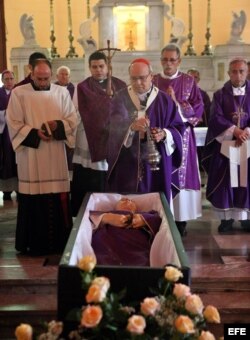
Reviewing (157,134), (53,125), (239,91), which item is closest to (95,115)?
(53,125)

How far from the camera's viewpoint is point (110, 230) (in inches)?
144

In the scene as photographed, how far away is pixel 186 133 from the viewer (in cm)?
529

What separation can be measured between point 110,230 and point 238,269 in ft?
4.25

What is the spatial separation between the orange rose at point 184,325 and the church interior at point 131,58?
1268 millimetres

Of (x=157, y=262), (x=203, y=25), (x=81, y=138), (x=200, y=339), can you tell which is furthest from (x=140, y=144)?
(x=203, y=25)

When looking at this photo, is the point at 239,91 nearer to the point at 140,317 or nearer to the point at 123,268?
the point at 123,268

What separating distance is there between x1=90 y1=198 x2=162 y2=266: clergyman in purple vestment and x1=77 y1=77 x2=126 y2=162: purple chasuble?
54.5 inches

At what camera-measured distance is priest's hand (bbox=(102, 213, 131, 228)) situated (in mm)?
3660

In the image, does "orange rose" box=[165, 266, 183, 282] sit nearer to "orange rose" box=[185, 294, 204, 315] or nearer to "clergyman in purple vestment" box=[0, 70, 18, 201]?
"orange rose" box=[185, 294, 204, 315]

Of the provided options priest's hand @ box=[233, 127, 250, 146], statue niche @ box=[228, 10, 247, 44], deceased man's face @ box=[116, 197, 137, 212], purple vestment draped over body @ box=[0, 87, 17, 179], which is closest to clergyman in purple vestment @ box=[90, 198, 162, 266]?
deceased man's face @ box=[116, 197, 137, 212]

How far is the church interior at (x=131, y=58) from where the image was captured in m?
4.05

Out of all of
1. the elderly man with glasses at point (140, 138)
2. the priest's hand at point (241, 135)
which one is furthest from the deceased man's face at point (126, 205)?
the priest's hand at point (241, 135)

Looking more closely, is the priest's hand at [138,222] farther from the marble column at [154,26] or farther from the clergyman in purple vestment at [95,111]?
the marble column at [154,26]

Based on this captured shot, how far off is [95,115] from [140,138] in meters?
0.81
